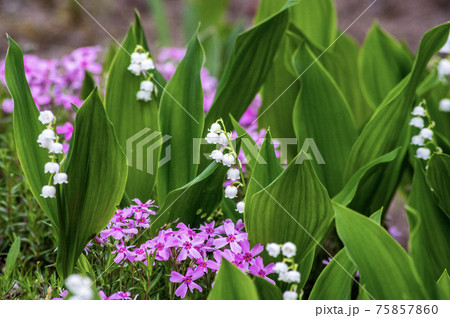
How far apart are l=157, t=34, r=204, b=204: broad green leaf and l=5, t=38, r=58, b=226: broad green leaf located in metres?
0.32

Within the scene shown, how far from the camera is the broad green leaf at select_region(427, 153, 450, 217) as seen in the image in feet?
4.82

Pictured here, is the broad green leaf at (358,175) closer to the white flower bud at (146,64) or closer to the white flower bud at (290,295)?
the white flower bud at (290,295)

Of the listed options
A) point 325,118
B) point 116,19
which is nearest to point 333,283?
point 325,118

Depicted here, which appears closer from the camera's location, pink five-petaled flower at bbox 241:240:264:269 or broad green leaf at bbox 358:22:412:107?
pink five-petaled flower at bbox 241:240:264:269

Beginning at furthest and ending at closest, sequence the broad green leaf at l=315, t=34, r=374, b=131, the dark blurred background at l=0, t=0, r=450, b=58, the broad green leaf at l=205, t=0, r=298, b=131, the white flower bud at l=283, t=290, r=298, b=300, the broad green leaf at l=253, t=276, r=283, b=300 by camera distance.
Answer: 1. the dark blurred background at l=0, t=0, r=450, b=58
2. the broad green leaf at l=315, t=34, r=374, b=131
3. the broad green leaf at l=205, t=0, r=298, b=131
4. the broad green leaf at l=253, t=276, r=283, b=300
5. the white flower bud at l=283, t=290, r=298, b=300

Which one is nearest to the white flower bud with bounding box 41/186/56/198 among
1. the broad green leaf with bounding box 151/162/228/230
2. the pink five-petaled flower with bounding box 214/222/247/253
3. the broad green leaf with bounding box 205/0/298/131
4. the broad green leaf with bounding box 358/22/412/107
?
the broad green leaf with bounding box 151/162/228/230

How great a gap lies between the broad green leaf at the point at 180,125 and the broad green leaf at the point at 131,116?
53 millimetres

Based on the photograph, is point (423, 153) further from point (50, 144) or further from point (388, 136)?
point (50, 144)

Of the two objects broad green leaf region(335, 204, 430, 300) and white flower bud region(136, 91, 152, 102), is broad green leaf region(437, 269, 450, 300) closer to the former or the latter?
broad green leaf region(335, 204, 430, 300)

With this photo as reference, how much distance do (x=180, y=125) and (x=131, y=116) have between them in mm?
168

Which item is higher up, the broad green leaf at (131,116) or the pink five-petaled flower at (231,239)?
the broad green leaf at (131,116)

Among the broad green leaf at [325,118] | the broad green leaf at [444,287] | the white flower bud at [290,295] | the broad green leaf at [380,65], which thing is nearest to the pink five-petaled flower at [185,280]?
the white flower bud at [290,295]

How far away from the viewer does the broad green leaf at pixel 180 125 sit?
1.55m
